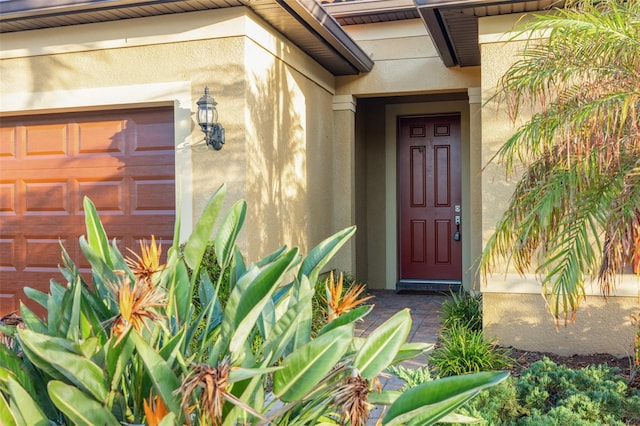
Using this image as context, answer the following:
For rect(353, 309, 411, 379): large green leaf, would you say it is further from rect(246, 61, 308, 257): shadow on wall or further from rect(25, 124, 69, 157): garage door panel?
rect(25, 124, 69, 157): garage door panel

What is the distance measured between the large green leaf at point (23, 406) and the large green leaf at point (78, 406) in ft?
0.46

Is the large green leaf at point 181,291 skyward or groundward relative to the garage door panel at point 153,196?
groundward

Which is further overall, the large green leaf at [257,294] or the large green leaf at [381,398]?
the large green leaf at [381,398]

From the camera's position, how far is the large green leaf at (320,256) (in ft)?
9.24

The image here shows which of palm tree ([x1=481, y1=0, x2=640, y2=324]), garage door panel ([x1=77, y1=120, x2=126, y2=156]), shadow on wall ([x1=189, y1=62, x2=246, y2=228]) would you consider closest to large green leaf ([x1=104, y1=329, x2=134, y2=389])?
palm tree ([x1=481, y1=0, x2=640, y2=324])

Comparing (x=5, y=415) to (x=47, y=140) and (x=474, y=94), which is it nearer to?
(x=47, y=140)

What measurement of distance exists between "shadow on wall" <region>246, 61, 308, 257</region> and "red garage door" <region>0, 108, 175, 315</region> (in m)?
0.91

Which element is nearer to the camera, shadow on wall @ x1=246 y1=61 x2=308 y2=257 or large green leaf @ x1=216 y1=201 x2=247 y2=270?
large green leaf @ x1=216 y1=201 x2=247 y2=270

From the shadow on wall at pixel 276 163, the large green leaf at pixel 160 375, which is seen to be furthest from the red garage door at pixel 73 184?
the large green leaf at pixel 160 375

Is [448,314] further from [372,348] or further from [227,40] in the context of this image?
[372,348]

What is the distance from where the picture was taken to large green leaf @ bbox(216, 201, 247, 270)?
276 centimetres

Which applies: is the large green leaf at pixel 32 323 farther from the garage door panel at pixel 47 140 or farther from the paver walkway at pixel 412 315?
the garage door panel at pixel 47 140

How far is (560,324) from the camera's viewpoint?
584 cm

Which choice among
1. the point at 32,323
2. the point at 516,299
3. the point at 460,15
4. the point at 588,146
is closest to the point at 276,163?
the point at 460,15
